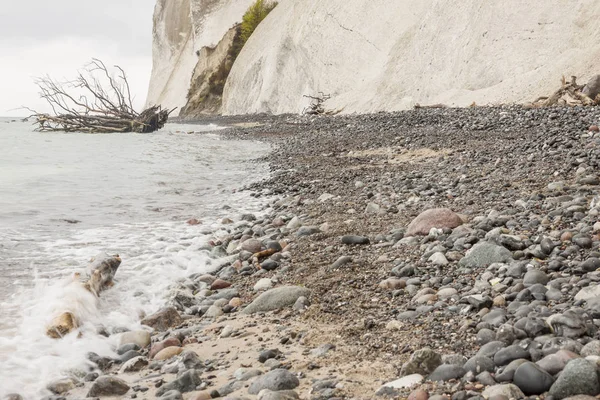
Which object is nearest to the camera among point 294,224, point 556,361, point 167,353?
point 556,361

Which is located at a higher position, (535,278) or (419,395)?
(535,278)

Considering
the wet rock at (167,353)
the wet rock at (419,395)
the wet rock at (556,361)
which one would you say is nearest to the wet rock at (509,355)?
the wet rock at (556,361)

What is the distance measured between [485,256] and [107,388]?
2477 millimetres

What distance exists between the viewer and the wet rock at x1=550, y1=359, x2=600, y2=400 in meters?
1.95

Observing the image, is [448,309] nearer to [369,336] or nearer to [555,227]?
[369,336]

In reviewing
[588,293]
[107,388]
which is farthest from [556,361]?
[107,388]

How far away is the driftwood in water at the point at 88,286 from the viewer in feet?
11.8

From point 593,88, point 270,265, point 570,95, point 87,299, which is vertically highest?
point 593,88

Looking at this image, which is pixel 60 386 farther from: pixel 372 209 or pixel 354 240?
pixel 372 209

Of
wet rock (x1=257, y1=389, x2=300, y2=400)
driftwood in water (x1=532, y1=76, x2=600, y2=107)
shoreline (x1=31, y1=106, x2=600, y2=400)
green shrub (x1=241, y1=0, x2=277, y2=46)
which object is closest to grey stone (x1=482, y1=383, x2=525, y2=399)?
shoreline (x1=31, y1=106, x2=600, y2=400)

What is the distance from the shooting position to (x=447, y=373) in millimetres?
2277

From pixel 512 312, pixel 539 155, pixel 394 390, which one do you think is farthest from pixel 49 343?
pixel 539 155

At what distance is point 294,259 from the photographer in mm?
4820

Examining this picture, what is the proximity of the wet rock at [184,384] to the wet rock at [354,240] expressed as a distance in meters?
2.41
